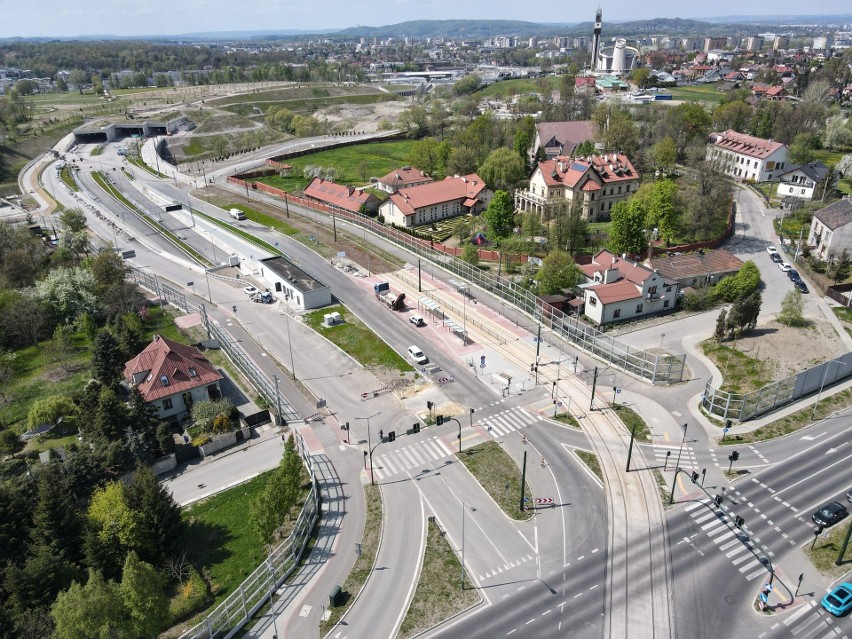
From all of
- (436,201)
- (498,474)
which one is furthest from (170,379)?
(436,201)

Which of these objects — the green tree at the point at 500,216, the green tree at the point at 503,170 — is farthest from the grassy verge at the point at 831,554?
the green tree at the point at 503,170

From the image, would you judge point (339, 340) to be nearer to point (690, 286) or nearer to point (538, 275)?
point (538, 275)

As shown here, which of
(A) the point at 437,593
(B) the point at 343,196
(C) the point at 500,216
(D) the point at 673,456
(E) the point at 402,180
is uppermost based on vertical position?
(E) the point at 402,180

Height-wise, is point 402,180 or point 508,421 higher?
point 402,180

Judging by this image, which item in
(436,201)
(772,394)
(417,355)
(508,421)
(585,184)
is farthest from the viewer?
(436,201)

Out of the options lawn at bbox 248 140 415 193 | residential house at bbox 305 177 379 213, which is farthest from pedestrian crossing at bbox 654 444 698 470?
lawn at bbox 248 140 415 193

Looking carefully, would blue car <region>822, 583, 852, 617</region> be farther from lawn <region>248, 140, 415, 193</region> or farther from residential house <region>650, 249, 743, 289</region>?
lawn <region>248, 140, 415, 193</region>

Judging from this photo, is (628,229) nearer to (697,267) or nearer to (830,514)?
(697,267)

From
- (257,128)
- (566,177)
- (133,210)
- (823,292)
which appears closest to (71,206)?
(133,210)
